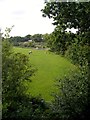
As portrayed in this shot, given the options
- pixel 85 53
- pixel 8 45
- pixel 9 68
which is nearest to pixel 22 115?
pixel 9 68

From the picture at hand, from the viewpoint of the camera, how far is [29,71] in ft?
49.5

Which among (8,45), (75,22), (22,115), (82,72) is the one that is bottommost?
(22,115)

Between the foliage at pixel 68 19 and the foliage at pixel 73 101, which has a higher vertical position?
the foliage at pixel 68 19

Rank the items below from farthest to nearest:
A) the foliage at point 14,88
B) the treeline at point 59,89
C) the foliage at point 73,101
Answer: the foliage at point 73,101 < the treeline at point 59,89 < the foliage at point 14,88

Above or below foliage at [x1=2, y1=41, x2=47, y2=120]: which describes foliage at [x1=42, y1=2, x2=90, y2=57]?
above

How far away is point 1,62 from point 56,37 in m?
6.42

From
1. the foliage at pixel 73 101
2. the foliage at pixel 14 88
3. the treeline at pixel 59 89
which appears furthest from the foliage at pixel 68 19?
the foliage at pixel 14 88

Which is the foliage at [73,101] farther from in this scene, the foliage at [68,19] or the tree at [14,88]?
the foliage at [68,19]

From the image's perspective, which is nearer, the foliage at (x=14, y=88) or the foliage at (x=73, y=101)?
the foliage at (x=14, y=88)

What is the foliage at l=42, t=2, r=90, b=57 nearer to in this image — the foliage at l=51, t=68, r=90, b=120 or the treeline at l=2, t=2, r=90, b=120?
the treeline at l=2, t=2, r=90, b=120

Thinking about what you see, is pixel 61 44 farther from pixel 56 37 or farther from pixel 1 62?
pixel 1 62

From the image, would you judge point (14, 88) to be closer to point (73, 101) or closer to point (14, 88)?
point (14, 88)

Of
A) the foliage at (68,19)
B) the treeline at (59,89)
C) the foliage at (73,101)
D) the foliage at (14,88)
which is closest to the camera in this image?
the foliage at (14,88)

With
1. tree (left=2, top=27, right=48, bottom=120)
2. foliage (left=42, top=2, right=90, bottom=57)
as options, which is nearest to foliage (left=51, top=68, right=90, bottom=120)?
tree (left=2, top=27, right=48, bottom=120)
